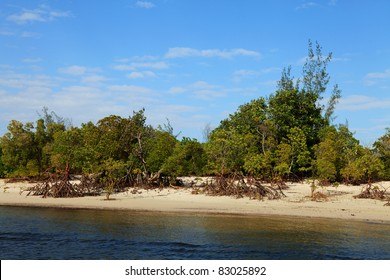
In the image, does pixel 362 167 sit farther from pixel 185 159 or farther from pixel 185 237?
pixel 185 237

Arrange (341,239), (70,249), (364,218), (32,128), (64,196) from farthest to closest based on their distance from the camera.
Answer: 1. (32,128)
2. (64,196)
3. (364,218)
4. (341,239)
5. (70,249)

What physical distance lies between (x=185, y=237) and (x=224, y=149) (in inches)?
568

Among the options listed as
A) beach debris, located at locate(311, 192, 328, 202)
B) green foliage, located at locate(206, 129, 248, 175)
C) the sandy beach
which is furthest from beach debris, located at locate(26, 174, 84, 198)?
beach debris, located at locate(311, 192, 328, 202)

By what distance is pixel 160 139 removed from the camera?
101 ft

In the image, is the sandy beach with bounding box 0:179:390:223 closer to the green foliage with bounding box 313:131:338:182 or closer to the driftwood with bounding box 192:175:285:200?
the driftwood with bounding box 192:175:285:200

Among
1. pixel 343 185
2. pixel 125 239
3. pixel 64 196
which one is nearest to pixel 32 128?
pixel 64 196

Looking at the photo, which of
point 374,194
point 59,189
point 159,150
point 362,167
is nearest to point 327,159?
point 362,167

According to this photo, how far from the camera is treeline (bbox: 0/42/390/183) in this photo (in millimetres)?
29578

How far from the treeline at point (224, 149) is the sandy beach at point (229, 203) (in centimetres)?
189

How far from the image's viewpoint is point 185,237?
52.2 ft

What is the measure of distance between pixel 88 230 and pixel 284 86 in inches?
1320

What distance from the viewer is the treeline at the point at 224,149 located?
29.6 m
